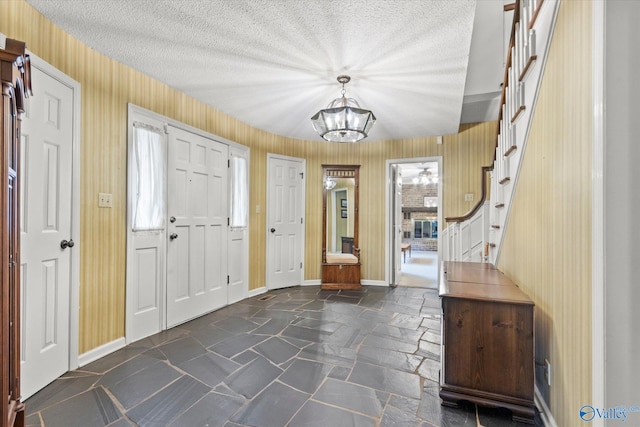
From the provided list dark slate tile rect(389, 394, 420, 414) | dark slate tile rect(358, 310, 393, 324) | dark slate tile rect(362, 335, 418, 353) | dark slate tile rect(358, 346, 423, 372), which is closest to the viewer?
dark slate tile rect(389, 394, 420, 414)

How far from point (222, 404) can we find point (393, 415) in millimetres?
990

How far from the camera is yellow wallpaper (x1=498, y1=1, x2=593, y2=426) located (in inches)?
44.4

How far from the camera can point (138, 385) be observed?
193 cm

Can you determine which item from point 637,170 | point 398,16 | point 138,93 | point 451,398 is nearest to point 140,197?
point 138,93

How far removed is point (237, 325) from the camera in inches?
119

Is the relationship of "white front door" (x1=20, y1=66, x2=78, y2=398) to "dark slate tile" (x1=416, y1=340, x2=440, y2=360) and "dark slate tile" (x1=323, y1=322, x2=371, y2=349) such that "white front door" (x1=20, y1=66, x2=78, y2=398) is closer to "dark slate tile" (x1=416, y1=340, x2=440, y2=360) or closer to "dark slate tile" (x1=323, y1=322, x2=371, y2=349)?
"dark slate tile" (x1=323, y1=322, x2=371, y2=349)

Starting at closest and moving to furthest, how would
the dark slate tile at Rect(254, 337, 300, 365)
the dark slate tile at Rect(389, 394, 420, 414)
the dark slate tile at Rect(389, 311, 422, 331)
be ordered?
the dark slate tile at Rect(389, 394, 420, 414) < the dark slate tile at Rect(254, 337, 300, 365) < the dark slate tile at Rect(389, 311, 422, 331)

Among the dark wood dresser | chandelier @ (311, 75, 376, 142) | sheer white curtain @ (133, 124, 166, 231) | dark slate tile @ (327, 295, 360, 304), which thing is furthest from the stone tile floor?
chandelier @ (311, 75, 376, 142)

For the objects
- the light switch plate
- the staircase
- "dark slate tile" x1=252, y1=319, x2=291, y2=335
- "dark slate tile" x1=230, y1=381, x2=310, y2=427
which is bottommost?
"dark slate tile" x1=252, y1=319, x2=291, y2=335

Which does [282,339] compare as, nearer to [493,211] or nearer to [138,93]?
[493,211]

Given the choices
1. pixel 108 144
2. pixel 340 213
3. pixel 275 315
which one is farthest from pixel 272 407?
pixel 340 213

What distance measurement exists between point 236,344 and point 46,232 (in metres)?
1.61

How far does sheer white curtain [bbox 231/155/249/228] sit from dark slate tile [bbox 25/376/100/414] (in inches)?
84.7

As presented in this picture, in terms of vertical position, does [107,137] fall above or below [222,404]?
above
